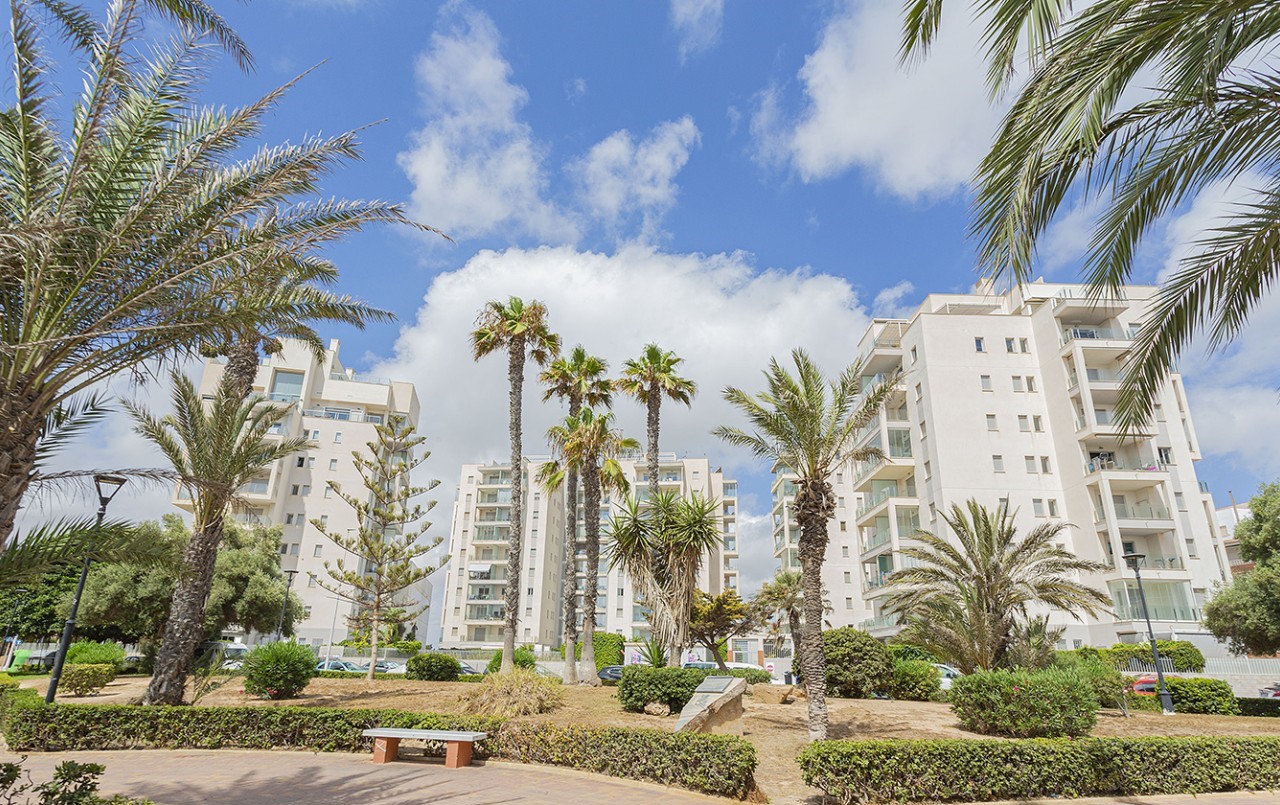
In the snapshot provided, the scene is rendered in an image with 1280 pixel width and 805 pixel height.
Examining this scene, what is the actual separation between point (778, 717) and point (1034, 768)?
854 cm

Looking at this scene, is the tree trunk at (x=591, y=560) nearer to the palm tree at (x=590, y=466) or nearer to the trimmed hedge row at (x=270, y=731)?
the palm tree at (x=590, y=466)

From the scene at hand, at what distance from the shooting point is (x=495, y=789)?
9.92 metres

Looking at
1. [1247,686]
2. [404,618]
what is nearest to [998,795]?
[404,618]

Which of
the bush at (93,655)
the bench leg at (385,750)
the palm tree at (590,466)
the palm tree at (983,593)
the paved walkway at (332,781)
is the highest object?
the palm tree at (590,466)

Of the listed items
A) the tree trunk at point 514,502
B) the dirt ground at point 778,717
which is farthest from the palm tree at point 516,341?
the dirt ground at point 778,717

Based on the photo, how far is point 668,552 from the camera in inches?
904

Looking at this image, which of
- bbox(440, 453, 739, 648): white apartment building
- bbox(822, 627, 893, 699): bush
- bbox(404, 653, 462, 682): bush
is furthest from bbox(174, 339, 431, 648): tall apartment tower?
bbox(822, 627, 893, 699): bush

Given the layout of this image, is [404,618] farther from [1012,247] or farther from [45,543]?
[1012,247]

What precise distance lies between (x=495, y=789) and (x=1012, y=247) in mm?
9580

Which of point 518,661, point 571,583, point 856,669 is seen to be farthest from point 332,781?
point 518,661

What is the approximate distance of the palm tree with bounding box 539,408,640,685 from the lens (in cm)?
2630

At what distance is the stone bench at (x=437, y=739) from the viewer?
11.6m

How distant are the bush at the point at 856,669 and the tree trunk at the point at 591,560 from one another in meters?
8.37

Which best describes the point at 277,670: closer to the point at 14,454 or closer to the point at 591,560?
the point at 591,560
